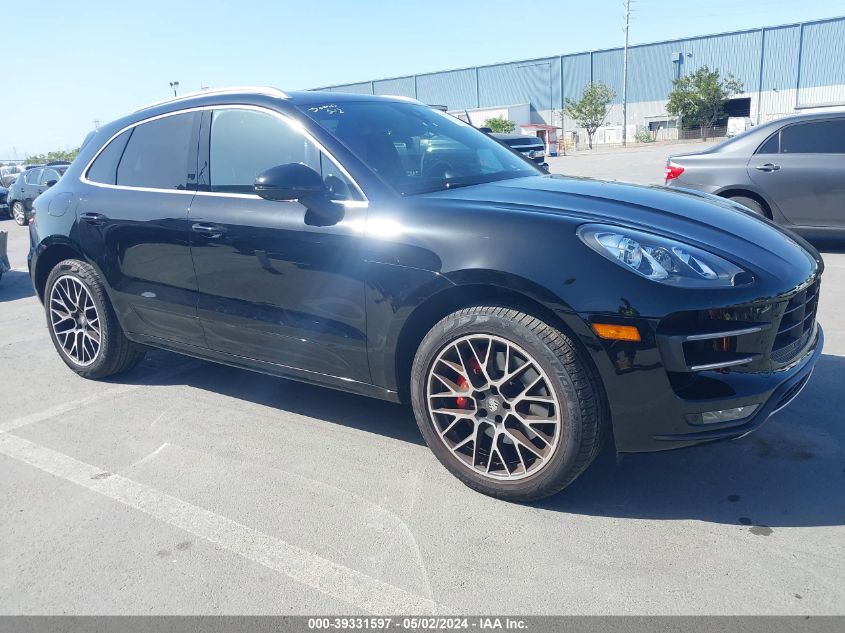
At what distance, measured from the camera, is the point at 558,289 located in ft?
8.90

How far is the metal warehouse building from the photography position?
59.9 meters

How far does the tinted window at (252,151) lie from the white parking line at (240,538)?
1590 mm

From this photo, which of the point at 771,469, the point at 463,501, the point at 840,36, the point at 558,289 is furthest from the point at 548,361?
the point at 840,36

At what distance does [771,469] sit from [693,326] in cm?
104

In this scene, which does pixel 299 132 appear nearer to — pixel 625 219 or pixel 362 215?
pixel 362 215

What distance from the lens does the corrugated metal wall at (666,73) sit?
196ft

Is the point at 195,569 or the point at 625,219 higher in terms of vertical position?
the point at 625,219

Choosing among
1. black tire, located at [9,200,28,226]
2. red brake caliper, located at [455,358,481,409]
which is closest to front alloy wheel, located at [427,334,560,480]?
red brake caliper, located at [455,358,481,409]

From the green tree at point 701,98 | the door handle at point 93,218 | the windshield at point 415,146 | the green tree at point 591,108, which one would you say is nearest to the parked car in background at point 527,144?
the windshield at point 415,146

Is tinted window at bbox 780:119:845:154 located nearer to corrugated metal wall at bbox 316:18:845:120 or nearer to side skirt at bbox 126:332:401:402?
side skirt at bbox 126:332:401:402

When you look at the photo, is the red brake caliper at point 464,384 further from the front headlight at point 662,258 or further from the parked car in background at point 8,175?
the parked car in background at point 8,175

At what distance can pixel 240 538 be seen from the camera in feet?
9.41

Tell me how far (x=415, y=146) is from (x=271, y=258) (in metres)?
0.99

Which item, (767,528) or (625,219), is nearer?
(767,528)
